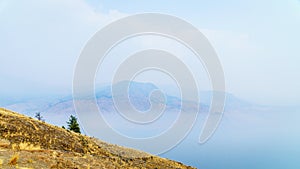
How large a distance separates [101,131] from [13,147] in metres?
28.4

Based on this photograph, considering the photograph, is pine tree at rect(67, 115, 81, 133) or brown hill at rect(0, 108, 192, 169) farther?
pine tree at rect(67, 115, 81, 133)

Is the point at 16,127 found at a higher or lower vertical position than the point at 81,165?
higher

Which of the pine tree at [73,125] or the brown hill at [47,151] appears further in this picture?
the pine tree at [73,125]

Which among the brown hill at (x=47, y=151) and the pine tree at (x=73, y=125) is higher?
the pine tree at (x=73, y=125)

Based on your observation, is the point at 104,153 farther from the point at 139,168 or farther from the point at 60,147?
the point at 60,147

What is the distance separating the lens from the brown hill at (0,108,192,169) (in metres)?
18.9

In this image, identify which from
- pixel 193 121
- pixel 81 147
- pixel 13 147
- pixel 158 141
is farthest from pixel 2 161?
pixel 158 141

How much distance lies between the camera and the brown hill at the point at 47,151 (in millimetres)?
18859

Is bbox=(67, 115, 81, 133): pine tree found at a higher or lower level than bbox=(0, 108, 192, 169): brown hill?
higher

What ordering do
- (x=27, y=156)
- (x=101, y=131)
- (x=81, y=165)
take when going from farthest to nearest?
(x=101, y=131) < (x=81, y=165) < (x=27, y=156)

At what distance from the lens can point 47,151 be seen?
22938 millimetres

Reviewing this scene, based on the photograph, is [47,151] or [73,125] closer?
[47,151]

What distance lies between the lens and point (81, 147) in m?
32.8

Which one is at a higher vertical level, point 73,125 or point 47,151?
point 73,125
